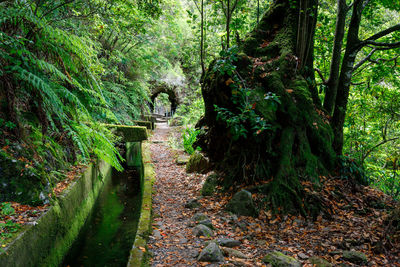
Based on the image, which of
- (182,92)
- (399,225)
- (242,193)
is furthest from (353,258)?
(182,92)

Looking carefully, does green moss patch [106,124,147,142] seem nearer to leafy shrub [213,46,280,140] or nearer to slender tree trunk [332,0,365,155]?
leafy shrub [213,46,280,140]

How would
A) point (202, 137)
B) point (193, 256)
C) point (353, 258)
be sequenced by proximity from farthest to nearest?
point (202, 137) → point (193, 256) → point (353, 258)

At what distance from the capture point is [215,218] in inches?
147

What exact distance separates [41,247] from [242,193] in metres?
Answer: 2.86

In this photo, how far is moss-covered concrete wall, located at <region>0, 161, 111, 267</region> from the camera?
100 inches

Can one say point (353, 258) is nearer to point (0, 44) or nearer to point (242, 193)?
point (242, 193)

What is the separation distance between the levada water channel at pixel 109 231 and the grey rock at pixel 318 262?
9.15ft

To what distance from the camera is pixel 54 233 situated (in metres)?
3.46

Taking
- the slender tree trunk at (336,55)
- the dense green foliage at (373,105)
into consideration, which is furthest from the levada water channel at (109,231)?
the dense green foliage at (373,105)

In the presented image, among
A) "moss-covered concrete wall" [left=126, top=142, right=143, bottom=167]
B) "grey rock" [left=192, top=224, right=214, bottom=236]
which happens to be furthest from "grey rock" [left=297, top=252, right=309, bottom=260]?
"moss-covered concrete wall" [left=126, top=142, right=143, bottom=167]

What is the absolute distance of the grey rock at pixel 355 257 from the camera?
2.55m

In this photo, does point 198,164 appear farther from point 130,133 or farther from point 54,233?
point 130,133

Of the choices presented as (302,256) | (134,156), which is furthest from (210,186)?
(134,156)

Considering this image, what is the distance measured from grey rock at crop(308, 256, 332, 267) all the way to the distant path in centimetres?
128
